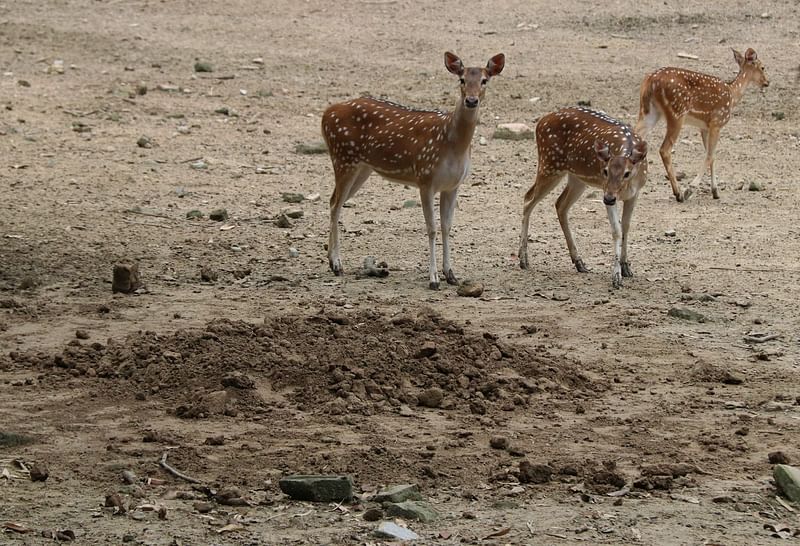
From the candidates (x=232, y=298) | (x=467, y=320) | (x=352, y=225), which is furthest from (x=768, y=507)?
(x=352, y=225)

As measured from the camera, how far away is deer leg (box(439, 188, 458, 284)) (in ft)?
38.7

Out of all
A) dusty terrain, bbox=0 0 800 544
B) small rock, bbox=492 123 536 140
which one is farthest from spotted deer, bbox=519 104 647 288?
small rock, bbox=492 123 536 140

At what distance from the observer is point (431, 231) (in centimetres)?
1177

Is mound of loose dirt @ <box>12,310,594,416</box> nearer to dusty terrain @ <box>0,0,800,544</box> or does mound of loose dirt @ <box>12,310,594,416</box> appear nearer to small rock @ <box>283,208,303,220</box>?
dusty terrain @ <box>0,0,800,544</box>

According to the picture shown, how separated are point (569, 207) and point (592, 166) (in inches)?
25.0

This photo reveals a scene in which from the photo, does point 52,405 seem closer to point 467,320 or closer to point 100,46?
point 467,320

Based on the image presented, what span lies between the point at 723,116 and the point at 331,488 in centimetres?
970

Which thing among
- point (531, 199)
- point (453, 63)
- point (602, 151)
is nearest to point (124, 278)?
point (453, 63)

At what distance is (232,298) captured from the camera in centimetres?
1106

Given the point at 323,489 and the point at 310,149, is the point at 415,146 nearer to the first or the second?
the point at 310,149

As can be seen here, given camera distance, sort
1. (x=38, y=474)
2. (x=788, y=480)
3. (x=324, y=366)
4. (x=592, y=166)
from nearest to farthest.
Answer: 1. (x=788, y=480)
2. (x=38, y=474)
3. (x=324, y=366)
4. (x=592, y=166)

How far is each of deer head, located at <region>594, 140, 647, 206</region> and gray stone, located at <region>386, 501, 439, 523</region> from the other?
518 cm

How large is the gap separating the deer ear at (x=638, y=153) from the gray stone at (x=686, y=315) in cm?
150

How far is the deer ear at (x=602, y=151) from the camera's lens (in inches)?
464
